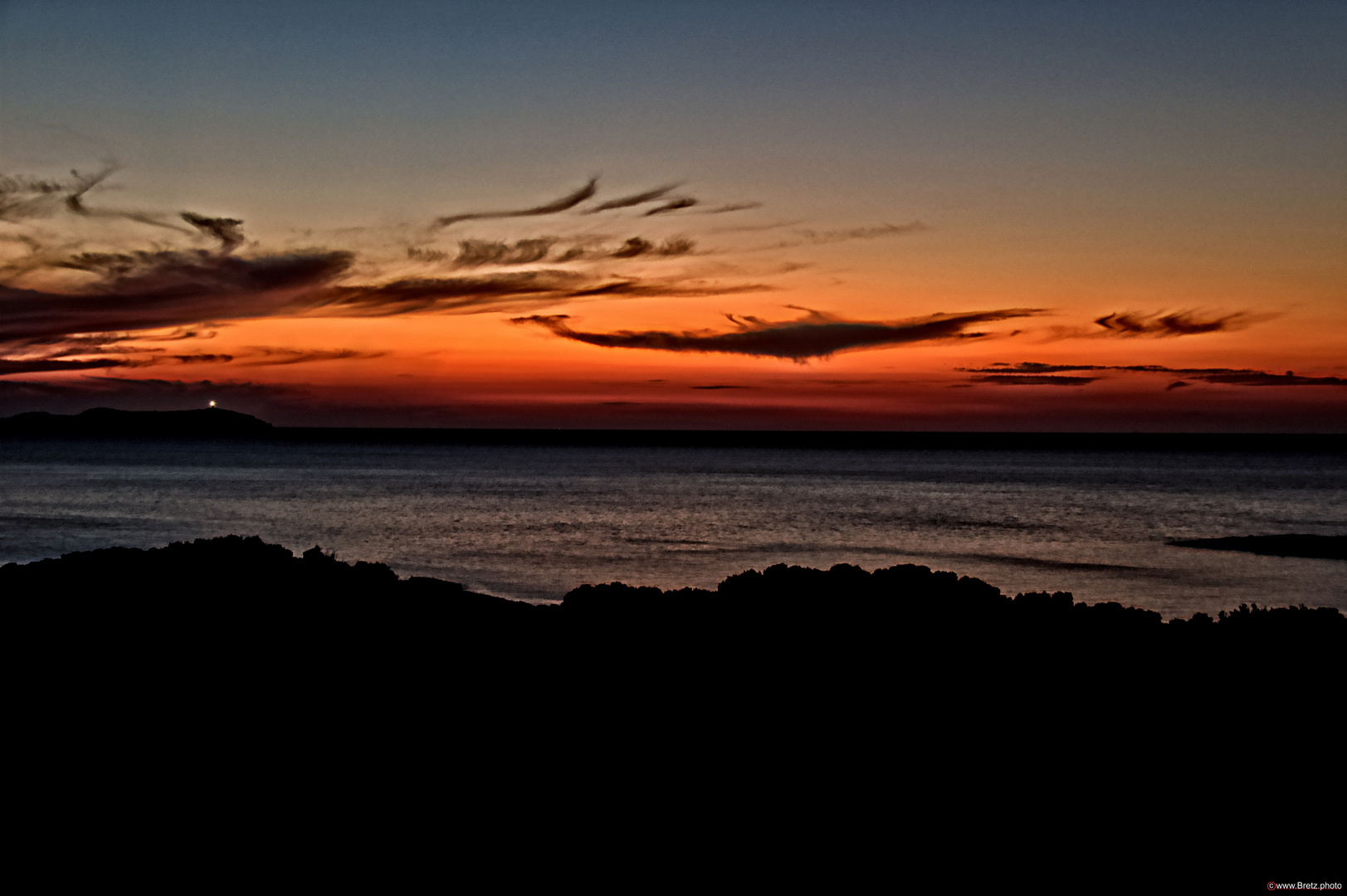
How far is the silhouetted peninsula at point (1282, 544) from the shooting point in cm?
4134

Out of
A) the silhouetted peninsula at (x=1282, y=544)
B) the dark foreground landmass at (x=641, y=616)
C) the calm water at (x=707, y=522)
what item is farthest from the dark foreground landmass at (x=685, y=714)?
the silhouetted peninsula at (x=1282, y=544)

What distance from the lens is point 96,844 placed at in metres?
8.05

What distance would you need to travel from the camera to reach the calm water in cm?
3459

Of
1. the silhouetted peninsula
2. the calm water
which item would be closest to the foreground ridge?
the calm water

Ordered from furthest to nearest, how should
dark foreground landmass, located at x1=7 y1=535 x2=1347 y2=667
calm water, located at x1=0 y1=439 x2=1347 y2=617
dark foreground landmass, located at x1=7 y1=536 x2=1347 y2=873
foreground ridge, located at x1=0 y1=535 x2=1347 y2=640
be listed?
calm water, located at x1=0 y1=439 x2=1347 y2=617 < foreground ridge, located at x1=0 y1=535 x2=1347 y2=640 < dark foreground landmass, located at x1=7 y1=535 x2=1347 y2=667 < dark foreground landmass, located at x1=7 y1=536 x2=1347 y2=873

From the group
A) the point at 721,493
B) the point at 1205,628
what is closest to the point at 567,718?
the point at 1205,628

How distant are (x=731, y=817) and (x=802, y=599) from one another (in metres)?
5.47

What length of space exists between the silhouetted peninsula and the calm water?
1.69 metres

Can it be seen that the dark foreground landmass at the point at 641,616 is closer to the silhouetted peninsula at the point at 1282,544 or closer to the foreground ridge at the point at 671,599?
the foreground ridge at the point at 671,599

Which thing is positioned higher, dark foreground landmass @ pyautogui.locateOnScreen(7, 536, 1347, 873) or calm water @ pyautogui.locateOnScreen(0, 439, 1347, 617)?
dark foreground landmass @ pyautogui.locateOnScreen(7, 536, 1347, 873)

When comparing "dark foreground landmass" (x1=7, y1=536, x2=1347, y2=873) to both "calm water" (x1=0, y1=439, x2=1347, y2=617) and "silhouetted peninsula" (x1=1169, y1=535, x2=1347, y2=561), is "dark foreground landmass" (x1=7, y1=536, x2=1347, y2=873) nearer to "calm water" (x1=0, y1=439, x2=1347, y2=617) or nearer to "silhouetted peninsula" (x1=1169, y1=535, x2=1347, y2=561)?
"calm water" (x1=0, y1=439, x2=1347, y2=617)

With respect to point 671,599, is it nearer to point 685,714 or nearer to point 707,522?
point 685,714

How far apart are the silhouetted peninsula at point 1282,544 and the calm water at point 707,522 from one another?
5.55ft

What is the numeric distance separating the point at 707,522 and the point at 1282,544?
26167mm
